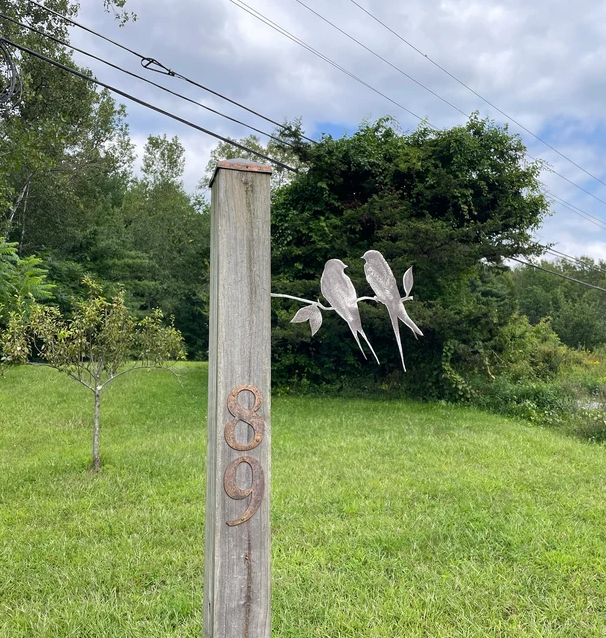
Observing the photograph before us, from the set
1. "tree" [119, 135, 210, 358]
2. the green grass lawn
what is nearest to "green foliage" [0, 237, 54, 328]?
the green grass lawn

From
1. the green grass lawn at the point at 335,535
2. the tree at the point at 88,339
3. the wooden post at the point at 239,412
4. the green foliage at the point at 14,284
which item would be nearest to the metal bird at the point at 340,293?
the wooden post at the point at 239,412

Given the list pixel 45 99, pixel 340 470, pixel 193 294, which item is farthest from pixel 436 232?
pixel 193 294

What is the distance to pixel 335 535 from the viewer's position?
146 inches

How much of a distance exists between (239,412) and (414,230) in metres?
7.99

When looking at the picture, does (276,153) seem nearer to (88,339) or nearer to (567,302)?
(88,339)

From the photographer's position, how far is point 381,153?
403 inches

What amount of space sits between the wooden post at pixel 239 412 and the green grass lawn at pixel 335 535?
1346 mm

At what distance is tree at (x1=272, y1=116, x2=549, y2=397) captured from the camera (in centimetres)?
947

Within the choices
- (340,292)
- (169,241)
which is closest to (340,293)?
(340,292)

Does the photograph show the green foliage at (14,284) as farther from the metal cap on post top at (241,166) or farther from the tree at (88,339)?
the metal cap on post top at (241,166)

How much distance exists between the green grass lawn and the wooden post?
135 centimetres

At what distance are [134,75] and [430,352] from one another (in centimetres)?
723

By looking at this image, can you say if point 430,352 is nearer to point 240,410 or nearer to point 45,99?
point 240,410

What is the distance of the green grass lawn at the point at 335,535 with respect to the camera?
272 centimetres
